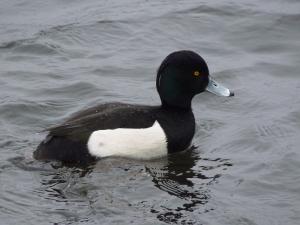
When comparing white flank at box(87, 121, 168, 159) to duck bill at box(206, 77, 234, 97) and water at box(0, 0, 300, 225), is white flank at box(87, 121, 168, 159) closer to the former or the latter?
water at box(0, 0, 300, 225)

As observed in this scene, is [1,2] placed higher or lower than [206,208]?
higher

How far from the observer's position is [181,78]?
934cm

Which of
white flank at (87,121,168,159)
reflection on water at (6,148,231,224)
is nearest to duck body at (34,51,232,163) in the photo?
white flank at (87,121,168,159)

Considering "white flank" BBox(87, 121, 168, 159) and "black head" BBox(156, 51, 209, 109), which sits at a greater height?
"black head" BBox(156, 51, 209, 109)

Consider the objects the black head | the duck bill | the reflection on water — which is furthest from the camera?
the duck bill

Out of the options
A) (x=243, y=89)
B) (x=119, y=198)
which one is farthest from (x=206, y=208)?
(x=243, y=89)

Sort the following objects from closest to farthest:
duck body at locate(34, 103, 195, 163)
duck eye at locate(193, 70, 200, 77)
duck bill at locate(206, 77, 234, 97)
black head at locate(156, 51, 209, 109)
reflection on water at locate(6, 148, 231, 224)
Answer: reflection on water at locate(6, 148, 231, 224) < duck body at locate(34, 103, 195, 163) < black head at locate(156, 51, 209, 109) < duck eye at locate(193, 70, 200, 77) < duck bill at locate(206, 77, 234, 97)

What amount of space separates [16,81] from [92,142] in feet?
10.6

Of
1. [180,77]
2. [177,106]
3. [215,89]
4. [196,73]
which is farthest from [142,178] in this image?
[215,89]

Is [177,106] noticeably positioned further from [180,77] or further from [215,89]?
[215,89]

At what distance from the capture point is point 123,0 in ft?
49.2

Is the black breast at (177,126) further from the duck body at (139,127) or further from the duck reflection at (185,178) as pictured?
the duck reflection at (185,178)

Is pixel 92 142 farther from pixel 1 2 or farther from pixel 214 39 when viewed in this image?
pixel 1 2

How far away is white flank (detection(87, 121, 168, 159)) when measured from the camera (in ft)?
28.4
